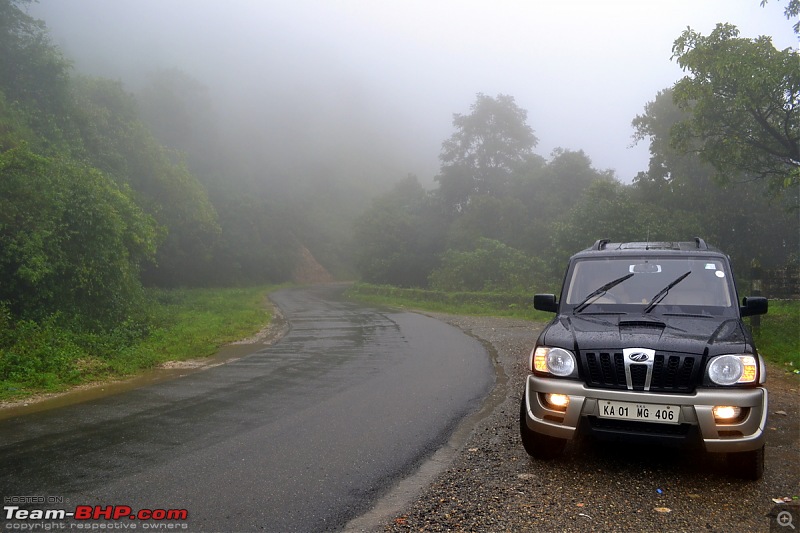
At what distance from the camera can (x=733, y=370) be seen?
434 centimetres

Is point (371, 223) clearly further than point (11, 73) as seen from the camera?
Yes

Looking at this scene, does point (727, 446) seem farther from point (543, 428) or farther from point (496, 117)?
point (496, 117)

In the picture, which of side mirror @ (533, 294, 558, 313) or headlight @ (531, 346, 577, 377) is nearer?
headlight @ (531, 346, 577, 377)

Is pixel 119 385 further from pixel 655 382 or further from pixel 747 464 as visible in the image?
pixel 747 464

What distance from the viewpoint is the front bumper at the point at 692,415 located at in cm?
420

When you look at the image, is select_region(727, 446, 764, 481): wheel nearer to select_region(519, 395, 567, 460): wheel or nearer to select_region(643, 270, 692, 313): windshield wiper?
select_region(519, 395, 567, 460): wheel

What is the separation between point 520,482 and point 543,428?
0.47m

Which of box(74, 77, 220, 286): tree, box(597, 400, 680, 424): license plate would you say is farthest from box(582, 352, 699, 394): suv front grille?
box(74, 77, 220, 286): tree

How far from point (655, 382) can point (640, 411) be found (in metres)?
0.26

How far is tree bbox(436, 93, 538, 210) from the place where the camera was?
48.8m

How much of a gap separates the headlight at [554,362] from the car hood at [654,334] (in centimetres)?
6

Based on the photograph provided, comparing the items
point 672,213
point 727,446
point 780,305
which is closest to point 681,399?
point 727,446

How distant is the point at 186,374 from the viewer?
10156 mm

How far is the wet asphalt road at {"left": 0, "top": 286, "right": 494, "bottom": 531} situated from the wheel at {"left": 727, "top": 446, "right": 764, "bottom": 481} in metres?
2.55
